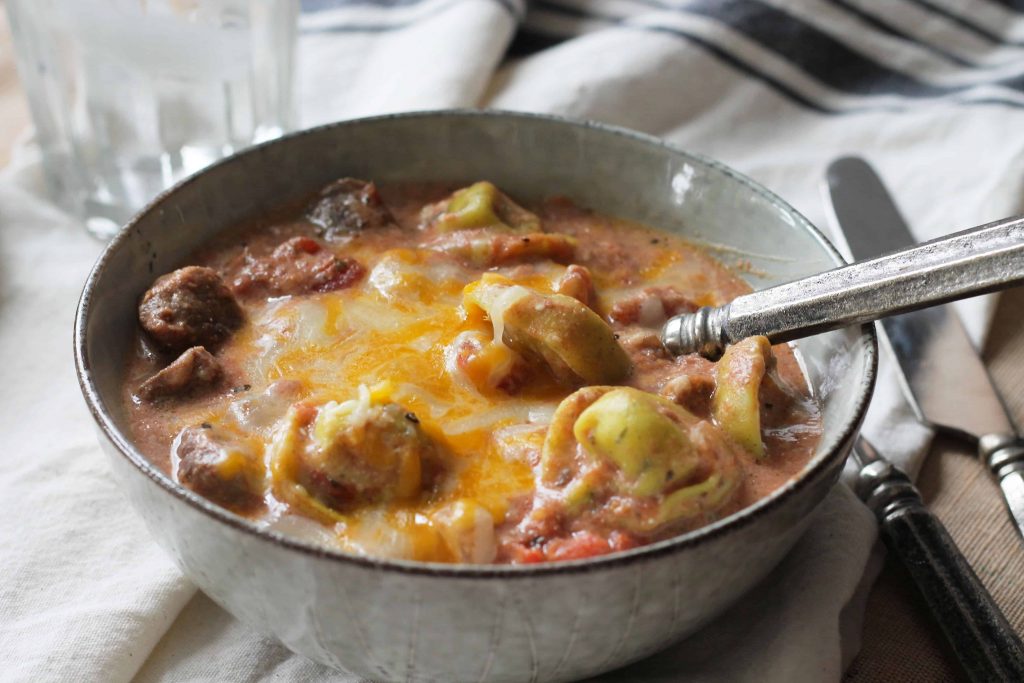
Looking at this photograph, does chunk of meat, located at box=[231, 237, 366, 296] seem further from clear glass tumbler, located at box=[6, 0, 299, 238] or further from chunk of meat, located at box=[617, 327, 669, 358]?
clear glass tumbler, located at box=[6, 0, 299, 238]

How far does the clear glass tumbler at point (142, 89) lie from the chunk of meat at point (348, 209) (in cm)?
109

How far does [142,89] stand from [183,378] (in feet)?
6.53

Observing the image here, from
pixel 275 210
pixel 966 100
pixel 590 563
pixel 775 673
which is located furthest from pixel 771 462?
pixel 966 100

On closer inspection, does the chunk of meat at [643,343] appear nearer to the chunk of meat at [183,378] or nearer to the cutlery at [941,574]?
the cutlery at [941,574]

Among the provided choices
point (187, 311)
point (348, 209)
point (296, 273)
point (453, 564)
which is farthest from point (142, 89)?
point (453, 564)

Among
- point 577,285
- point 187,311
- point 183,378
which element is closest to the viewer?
point 183,378

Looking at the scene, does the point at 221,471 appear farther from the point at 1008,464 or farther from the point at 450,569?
the point at 1008,464

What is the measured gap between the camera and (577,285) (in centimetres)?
325

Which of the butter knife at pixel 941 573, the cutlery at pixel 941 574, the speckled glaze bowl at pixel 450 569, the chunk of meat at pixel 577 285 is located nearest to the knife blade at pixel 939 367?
the butter knife at pixel 941 573

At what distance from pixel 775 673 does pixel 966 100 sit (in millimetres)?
3061

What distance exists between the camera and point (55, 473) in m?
3.33

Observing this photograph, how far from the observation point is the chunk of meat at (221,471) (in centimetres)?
257

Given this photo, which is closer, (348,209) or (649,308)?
(649,308)

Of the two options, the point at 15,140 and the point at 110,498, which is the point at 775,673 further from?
the point at 15,140
